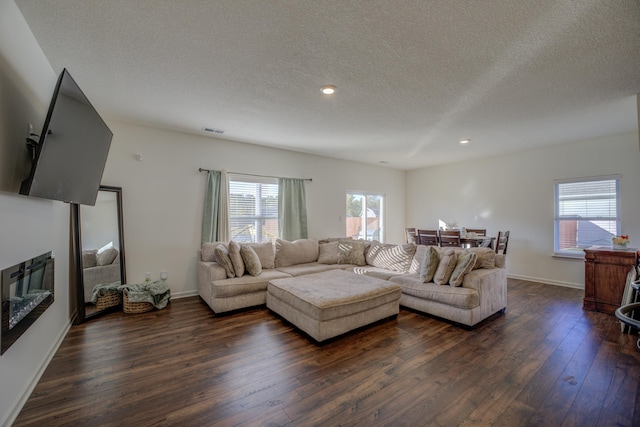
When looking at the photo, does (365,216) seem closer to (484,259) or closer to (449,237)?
(449,237)

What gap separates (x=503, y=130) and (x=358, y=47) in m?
3.18

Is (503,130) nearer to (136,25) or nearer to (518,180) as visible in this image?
(518,180)

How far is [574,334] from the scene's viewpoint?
295 centimetres

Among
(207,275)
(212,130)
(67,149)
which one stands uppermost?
(212,130)

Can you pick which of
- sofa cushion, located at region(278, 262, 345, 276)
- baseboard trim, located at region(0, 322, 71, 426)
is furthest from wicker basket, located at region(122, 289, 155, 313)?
sofa cushion, located at region(278, 262, 345, 276)

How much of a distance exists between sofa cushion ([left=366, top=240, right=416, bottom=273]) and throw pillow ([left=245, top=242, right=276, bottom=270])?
1691 millimetres

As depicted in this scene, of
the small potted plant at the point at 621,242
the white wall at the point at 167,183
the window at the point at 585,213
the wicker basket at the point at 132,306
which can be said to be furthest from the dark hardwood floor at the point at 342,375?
the window at the point at 585,213

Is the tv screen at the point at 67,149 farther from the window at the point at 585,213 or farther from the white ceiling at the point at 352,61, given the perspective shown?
the window at the point at 585,213

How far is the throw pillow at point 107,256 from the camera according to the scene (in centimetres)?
355

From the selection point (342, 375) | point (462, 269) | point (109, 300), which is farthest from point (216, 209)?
point (462, 269)

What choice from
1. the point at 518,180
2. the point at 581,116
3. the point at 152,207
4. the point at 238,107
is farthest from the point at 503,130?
the point at 152,207

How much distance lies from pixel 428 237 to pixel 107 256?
5119 mm

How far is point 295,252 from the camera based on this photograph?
4848mm

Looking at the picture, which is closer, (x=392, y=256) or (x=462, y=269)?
(x=462, y=269)
